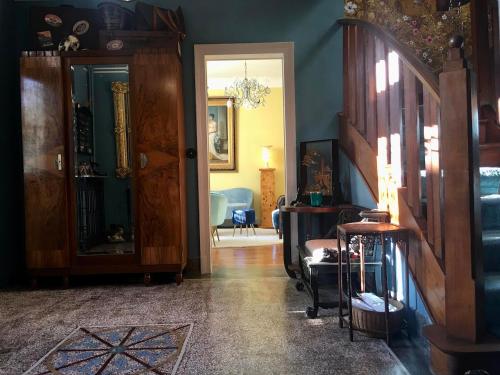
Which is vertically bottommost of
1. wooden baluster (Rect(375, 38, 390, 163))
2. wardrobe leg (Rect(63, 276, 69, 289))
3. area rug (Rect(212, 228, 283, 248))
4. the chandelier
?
area rug (Rect(212, 228, 283, 248))

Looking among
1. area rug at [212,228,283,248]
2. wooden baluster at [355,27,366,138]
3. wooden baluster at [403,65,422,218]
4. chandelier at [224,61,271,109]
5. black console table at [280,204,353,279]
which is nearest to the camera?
wooden baluster at [403,65,422,218]

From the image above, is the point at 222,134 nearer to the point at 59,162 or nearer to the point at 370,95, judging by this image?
the point at 59,162

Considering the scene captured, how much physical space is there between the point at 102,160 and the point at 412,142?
2675 millimetres

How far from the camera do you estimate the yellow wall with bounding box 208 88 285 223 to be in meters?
8.80

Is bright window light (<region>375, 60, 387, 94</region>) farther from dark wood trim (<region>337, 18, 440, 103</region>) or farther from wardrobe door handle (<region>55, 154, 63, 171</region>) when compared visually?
wardrobe door handle (<region>55, 154, 63, 171</region>)

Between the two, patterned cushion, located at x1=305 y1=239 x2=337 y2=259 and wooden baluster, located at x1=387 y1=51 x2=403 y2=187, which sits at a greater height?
wooden baluster, located at x1=387 y1=51 x2=403 y2=187

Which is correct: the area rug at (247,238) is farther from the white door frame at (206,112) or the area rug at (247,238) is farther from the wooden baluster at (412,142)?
the wooden baluster at (412,142)

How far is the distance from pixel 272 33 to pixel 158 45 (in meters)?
1.15

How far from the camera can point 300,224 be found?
4.15m

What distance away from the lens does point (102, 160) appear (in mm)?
3783

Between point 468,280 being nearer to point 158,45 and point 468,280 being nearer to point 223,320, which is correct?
point 223,320

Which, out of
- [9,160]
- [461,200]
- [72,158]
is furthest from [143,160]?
[461,200]

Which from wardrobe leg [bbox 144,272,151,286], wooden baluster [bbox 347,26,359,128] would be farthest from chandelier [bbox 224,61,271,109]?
wardrobe leg [bbox 144,272,151,286]

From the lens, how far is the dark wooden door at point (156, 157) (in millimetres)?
3596
